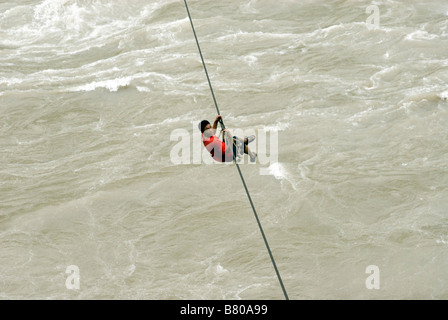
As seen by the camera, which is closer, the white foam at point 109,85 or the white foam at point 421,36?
the white foam at point 109,85

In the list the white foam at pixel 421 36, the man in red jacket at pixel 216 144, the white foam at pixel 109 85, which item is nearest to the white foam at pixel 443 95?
the white foam at pixel 421 36

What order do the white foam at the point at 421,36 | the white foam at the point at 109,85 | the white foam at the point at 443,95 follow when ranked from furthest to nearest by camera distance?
the white foam at the point at 421,36 → the white foam at the point at 109,85 → the white foam at the point at 443,95

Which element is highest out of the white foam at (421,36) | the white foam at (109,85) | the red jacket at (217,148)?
the white foam at (421,36)

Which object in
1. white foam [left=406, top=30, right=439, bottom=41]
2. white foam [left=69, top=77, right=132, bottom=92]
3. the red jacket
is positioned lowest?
the red jacket

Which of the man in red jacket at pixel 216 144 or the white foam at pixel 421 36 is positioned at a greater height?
the white foam at pixel 421 36

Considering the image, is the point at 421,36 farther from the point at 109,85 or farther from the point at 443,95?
the point at 109,85

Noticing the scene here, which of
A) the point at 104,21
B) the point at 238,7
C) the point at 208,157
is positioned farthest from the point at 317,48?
the point at 104,21

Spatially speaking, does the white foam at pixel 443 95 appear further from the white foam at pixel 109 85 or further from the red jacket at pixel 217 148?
the white foam at pixel 109 85

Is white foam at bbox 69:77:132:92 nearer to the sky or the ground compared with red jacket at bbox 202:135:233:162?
nearer to the sky

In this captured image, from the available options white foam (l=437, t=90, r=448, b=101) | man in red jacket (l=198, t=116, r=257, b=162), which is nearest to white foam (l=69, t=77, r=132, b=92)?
man in red jacket (l=198, t=116, r=257, b=162)

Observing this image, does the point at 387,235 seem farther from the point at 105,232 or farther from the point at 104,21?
the point at 104,21

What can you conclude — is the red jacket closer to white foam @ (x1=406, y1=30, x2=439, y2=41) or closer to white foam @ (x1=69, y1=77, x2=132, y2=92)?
white foam @ (x1=69, y1=77, x2=132, y2=92)

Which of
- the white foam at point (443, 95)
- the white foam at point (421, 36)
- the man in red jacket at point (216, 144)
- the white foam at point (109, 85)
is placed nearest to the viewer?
the man in red jacket at point (216, 144)

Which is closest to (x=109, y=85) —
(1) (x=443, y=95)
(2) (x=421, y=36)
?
(1) (x=443, y=95)
